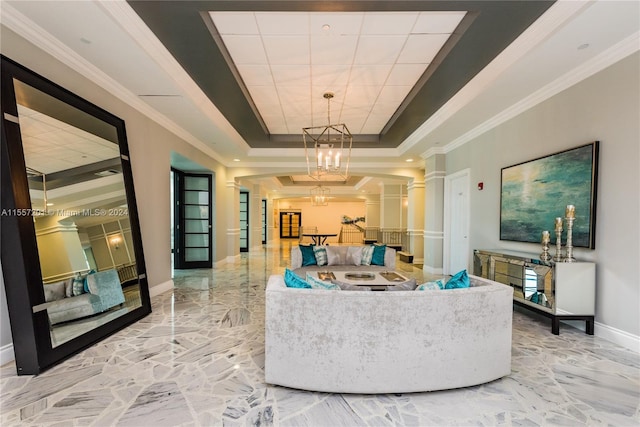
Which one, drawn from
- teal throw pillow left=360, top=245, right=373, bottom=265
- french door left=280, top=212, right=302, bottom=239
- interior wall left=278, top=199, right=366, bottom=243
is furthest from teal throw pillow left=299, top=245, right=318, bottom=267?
french door left=280, top=212, right=302, bottom=239

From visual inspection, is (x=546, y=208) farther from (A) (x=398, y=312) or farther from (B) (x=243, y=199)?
(B) (x=243, y=199)

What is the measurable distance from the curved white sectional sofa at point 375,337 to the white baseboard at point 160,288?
3252 millimetres

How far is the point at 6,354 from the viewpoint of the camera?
2.43 meters

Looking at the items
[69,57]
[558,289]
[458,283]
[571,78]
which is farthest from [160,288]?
[571,78]

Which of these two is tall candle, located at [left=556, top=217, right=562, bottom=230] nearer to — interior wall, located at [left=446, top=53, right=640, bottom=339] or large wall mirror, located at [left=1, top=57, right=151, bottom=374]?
interior wall, located at [left=446, top=53, right=640, bottom=339]

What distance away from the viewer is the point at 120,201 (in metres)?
3.59

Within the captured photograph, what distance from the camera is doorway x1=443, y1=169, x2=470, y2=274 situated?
5883 mm

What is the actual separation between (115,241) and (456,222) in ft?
19.5

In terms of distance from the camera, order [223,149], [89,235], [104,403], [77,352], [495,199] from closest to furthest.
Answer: [104,403], [77,352], [89,235], [495,199], [223,149]

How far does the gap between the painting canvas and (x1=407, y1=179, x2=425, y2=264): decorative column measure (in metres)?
3.94

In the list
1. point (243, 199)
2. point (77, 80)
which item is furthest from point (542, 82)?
point (243, 199)

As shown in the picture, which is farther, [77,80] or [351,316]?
[77,80]

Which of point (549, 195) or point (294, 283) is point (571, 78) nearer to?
point (549, 195)

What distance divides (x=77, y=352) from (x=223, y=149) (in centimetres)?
490
